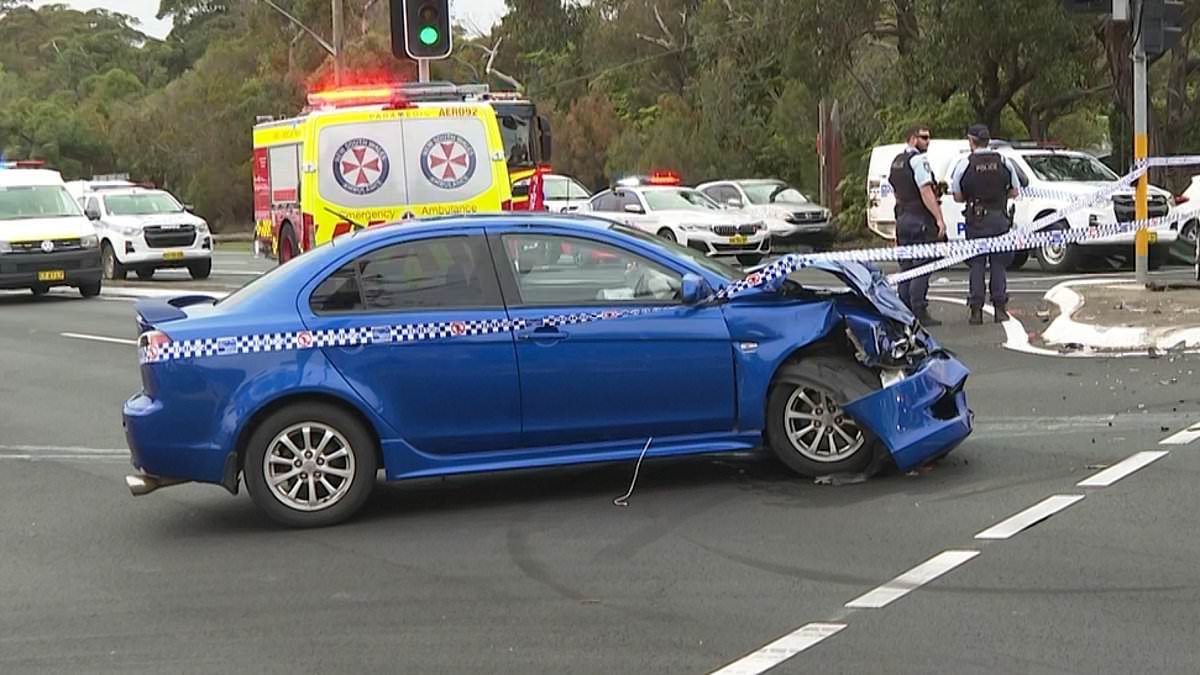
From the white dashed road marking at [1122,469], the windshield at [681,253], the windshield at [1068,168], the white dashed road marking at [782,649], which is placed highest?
the windshield at [1068,168]

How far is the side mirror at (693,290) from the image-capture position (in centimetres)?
790

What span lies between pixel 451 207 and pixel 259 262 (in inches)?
682

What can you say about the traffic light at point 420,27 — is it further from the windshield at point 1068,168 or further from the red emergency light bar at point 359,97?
the windshield at point 1068,168

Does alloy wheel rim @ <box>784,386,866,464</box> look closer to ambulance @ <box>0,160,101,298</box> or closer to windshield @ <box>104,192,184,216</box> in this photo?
ambulance @ <box>0,160,101,298</box>

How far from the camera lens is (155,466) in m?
7.79

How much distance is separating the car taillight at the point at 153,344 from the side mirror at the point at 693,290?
255cm

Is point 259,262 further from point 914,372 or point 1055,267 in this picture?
point 914,372

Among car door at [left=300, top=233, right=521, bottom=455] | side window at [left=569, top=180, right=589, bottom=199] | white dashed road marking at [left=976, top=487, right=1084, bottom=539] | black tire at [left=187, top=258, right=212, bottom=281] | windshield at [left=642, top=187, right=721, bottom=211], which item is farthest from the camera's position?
side window at [left=569, top=180, right=589, bottom=199]

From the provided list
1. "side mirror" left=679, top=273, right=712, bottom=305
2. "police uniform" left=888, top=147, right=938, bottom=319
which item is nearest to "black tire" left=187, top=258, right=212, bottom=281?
"police uniform" left=888, top=147, right=938, bottom=319

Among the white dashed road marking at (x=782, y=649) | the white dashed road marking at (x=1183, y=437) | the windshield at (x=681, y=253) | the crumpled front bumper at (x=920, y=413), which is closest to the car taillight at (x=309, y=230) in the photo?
the windshield at (x=681, y=253)

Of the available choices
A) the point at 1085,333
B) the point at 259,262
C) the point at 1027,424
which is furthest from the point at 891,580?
the point at 259,262

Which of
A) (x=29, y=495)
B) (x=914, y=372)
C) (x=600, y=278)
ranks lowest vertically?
(x=29, y=495)

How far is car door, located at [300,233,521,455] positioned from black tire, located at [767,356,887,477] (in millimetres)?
1339

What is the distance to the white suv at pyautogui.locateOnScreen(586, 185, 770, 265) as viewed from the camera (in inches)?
1017
